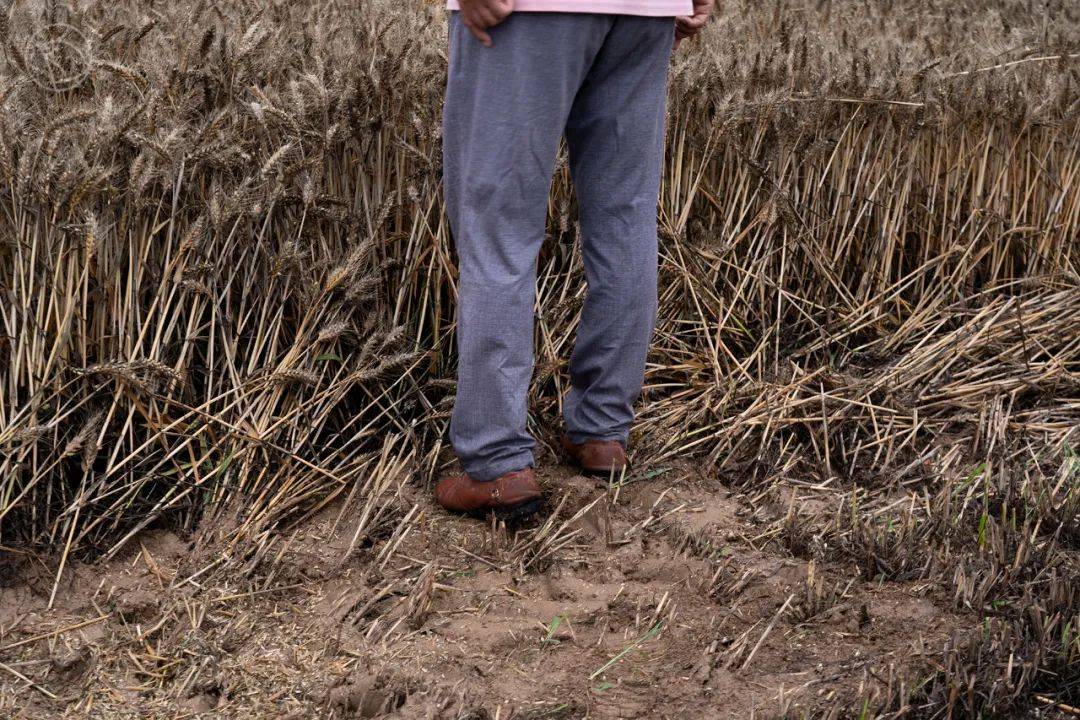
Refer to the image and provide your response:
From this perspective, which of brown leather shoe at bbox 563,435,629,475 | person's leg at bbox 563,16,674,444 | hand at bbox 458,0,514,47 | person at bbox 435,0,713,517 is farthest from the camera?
brown leather shoe at bbox 563,435,629,475

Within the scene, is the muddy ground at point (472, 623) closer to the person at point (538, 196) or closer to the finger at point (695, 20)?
the person at point (538, 196)

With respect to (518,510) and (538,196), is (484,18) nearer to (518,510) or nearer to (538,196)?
(538,196)

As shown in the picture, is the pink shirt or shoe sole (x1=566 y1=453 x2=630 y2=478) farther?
shoe sole (x1=566 y1=453 x2=630 y2=478)

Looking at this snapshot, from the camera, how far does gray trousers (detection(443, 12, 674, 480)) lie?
2219 mm

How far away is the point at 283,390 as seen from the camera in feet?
8.95

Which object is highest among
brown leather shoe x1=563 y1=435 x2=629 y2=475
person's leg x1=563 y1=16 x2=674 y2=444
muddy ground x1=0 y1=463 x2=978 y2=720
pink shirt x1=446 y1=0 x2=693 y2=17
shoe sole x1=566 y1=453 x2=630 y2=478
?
pink shirt x1=446 y1=0 x2=693 y2=17

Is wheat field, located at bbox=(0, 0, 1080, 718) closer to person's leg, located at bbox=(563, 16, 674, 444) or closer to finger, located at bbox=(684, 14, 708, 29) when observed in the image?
person's leg, located at bbox=(563, 16, 674, 444)

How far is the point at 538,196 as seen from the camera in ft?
7.66

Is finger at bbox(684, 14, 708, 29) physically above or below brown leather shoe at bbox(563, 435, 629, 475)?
above

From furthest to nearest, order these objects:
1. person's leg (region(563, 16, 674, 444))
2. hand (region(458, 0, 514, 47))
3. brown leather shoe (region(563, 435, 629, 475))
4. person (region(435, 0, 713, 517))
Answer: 1. brown leather shoe (region(563, 435, 629, 475))
2. person's leg (region(563, 16, 674, 444))
3. person (region(435, 0, 713, 517))
4. hand (region(458, 0, 514, 47))

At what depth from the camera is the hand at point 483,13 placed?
6.89 feet

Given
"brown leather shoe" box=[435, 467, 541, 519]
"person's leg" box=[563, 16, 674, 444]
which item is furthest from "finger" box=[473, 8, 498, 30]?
"brown leather shoe" box=[435, 467, 541, 519]

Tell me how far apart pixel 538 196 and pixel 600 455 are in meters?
0.66

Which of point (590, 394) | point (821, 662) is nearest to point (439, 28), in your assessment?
point (590, 394)
